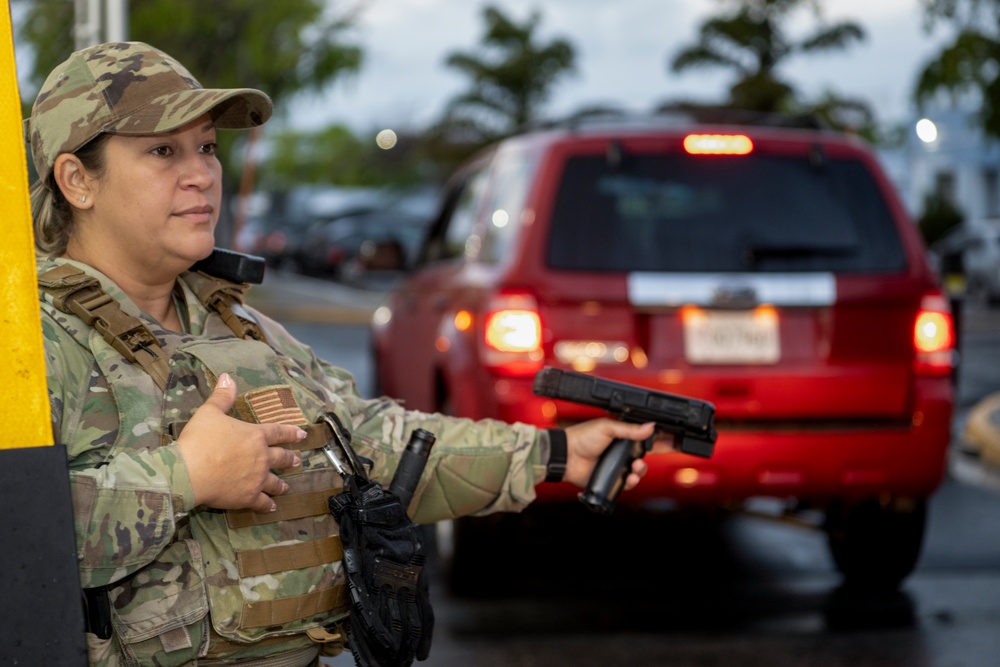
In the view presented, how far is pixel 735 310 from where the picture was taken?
5.03m

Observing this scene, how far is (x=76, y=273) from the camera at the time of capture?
2178mm

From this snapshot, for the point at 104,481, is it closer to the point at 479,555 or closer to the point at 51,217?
the point at 51,217

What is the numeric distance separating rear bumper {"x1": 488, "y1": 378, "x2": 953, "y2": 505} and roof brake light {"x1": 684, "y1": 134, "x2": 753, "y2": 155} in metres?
1.05

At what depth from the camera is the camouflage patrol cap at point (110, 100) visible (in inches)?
86.0

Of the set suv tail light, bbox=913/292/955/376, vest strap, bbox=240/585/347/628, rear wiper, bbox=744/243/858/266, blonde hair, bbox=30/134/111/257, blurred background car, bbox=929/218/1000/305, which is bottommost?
blurred background car, bbox=929/218/1000/305

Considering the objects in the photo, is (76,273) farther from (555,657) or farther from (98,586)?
(555,657)

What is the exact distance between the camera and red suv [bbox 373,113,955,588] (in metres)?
4.98

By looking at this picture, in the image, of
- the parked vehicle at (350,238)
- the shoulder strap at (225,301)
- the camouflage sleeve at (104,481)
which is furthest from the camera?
the parked vehicle at (350,238)

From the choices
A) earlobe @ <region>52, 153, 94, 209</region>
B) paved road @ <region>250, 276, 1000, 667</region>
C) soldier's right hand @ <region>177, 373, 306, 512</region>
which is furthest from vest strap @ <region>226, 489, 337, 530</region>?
paved road @ <region>250, 276, 1000, 667</region>

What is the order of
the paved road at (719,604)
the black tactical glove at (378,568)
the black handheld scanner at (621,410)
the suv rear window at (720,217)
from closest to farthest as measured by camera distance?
the black tactical glove at (378,568), the black handheld scanner at (621,410), the paved road at (719,604), the suv rear window at (720,217)

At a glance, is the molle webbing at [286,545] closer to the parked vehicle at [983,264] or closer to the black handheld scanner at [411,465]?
the black handheld scanner at [411,465]

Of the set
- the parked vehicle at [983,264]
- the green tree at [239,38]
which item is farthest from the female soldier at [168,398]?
the parked vehicle at [983,264]

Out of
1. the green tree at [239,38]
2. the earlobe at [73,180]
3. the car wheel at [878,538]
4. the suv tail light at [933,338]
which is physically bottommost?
the car wheel at [878,538]

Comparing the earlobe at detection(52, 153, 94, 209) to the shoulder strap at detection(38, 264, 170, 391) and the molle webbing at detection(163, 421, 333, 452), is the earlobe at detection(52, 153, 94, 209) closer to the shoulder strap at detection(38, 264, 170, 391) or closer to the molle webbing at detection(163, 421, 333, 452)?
the shoulder strap at detection(38, 264, 170, 391)
